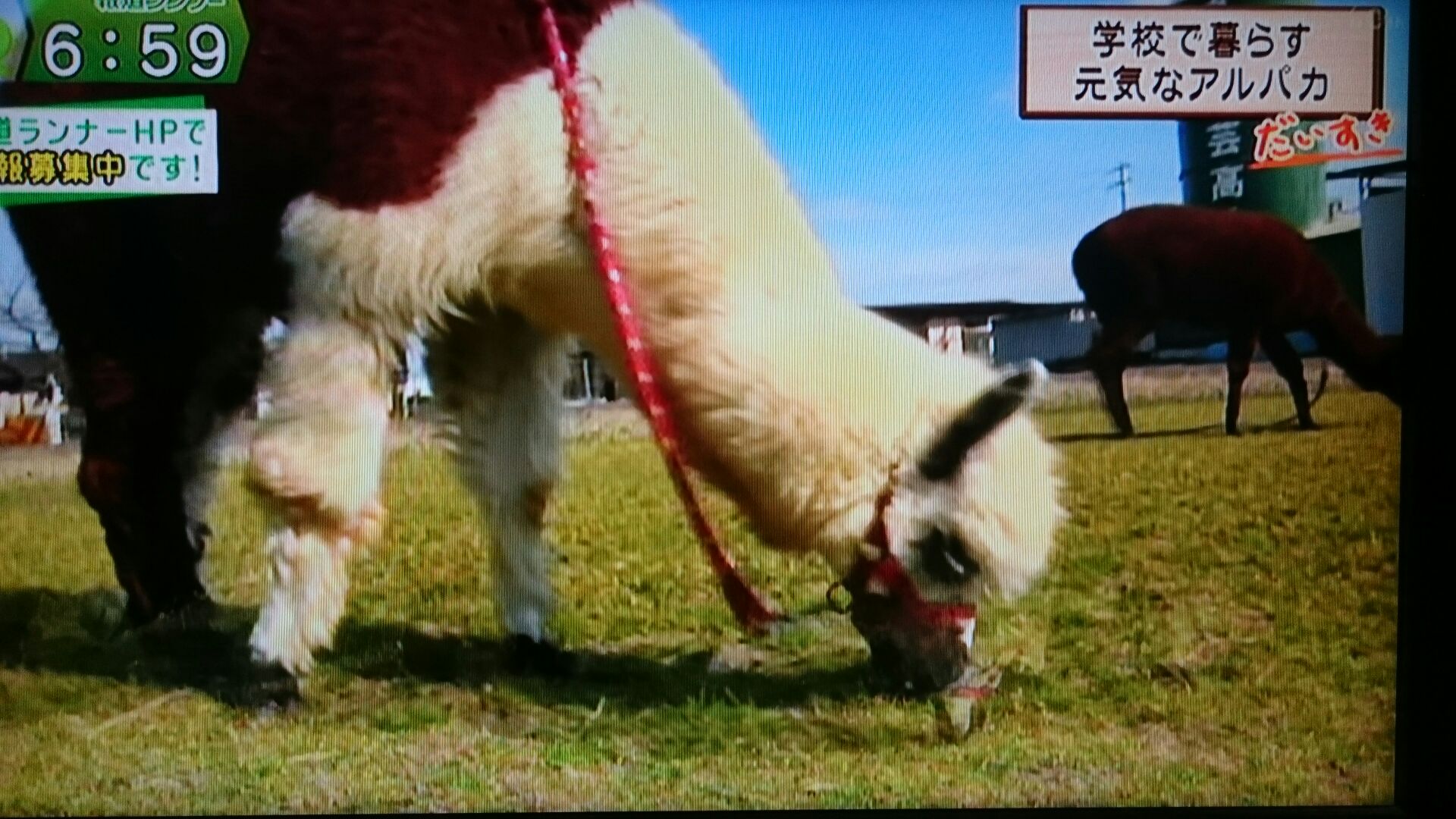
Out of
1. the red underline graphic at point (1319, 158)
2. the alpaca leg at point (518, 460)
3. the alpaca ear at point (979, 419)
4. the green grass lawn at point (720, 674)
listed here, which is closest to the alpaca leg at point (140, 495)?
the green grass lawn at point (720, 674)

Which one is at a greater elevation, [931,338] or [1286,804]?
[931,338]

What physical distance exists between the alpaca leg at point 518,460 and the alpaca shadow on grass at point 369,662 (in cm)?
5

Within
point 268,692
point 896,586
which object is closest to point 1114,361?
point 896,586

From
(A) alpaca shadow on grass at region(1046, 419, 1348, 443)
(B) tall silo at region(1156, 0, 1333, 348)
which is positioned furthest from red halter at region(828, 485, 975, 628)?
(B) tall silo at region(1156, 0, 1333, 348)

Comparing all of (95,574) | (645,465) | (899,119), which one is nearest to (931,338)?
(899,119)

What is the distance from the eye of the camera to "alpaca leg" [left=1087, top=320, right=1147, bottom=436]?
2123 millimetres

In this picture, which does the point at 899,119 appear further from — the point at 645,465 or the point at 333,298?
the point at 333,298

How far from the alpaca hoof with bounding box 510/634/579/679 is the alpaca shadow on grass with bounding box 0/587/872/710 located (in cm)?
1

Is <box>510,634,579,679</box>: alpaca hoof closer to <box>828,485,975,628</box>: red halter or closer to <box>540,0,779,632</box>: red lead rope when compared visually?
<box>540,0,779,632</box>: red lead rope

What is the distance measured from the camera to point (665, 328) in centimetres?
206

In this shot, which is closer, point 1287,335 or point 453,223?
point 453,223

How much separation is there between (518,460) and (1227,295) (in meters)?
1.06

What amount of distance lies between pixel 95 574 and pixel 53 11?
2.63ft

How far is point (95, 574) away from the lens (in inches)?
84.8
